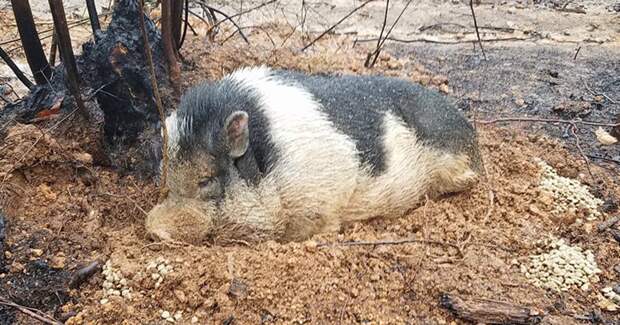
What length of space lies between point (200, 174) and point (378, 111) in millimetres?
1090

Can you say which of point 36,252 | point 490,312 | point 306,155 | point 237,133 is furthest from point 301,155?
point 36,252

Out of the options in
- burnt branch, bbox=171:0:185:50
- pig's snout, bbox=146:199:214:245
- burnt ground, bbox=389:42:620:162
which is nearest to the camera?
pig's snout, bbox=146:199:214:245

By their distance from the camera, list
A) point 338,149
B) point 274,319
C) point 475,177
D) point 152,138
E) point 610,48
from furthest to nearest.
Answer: point 610,48, point 475,177, point 152,138, point 338,149, point 274,319

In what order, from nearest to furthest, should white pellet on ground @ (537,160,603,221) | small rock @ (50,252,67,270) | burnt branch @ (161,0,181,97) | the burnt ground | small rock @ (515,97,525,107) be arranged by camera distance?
small rock @ (50,252,67,270) < burnt branch @ (161,0,181,97) < white pellet on ground @ (537,160,603,221) < the burnt ground < small rock @ (515,97,525,107)

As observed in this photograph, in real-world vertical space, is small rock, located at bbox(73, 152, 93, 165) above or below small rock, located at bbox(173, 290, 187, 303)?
above

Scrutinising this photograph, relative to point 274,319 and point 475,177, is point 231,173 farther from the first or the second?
point 475,177

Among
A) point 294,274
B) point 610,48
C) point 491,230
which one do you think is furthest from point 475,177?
point 610,48

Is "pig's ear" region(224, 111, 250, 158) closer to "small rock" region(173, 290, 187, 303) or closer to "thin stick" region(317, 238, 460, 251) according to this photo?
"thin stick" region(317, 238, 460, 251)

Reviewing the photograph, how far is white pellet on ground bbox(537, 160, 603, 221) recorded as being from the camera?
3.44 m

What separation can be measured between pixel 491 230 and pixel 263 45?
9.56 ft

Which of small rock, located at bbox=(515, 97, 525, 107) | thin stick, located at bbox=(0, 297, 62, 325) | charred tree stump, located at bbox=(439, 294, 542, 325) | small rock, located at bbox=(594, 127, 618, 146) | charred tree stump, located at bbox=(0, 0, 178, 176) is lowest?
small rock, located at bbox=(594, 127, 618, 146)

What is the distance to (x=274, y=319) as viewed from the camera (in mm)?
2443

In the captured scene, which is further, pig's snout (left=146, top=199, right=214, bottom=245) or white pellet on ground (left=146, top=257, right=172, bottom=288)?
pig's snout (left=146, top=199, right=214, bottom=245)

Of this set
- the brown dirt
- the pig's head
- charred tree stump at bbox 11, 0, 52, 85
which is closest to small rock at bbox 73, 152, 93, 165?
the brown dirt
